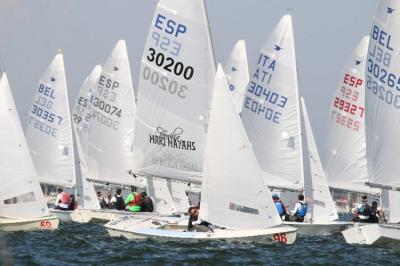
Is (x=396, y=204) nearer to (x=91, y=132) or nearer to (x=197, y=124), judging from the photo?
(x=197, y=124)

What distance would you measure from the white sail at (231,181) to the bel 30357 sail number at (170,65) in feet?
10.6

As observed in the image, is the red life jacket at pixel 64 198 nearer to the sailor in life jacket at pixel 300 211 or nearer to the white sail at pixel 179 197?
the white sail at pixel 179 197

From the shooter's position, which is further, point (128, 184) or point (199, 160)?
point (128, 184)

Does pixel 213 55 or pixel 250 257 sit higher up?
pixel 213 55

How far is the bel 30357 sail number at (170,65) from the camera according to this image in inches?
1132

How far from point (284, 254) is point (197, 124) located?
6.42 metres

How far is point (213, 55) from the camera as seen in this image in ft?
92.5

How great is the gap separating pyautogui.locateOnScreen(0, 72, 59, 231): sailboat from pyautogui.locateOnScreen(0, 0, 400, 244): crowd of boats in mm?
31

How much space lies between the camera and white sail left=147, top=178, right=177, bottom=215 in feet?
114

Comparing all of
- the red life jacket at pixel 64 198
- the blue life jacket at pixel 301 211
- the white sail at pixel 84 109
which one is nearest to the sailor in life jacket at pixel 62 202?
the red life jacket at pixel 64 198

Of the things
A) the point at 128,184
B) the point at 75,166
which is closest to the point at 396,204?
the point at 128,184

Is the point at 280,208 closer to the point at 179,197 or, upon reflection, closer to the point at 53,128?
the point at 179,197

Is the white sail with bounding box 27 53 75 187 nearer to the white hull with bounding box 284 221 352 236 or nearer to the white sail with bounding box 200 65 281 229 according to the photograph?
the white hull with bounding box 284 221 352 236

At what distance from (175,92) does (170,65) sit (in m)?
0.76
